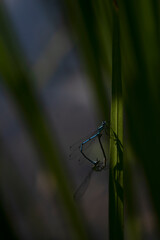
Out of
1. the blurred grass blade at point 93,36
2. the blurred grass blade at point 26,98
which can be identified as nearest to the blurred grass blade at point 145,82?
the blurred grass blade at point 93,36

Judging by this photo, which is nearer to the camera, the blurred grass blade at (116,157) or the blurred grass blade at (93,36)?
the blurred grass blade at (116,157)

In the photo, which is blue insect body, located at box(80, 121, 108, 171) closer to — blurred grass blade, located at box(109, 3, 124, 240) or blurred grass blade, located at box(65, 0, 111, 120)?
blurred grass blade, located at box(65, 0, 111, 120)

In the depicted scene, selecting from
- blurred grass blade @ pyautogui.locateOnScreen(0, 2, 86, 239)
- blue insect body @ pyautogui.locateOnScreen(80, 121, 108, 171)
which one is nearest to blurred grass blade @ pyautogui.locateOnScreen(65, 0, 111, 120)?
blue insect body @ pyautogui.locateOnScreen(80, 121, 108, 171)

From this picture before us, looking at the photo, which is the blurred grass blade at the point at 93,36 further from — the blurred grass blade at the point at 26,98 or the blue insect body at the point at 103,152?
the blurred grass blade at the point at 26,98

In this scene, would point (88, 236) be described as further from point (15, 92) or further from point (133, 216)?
point (15, 92)

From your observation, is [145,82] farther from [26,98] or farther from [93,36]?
[26,98]
